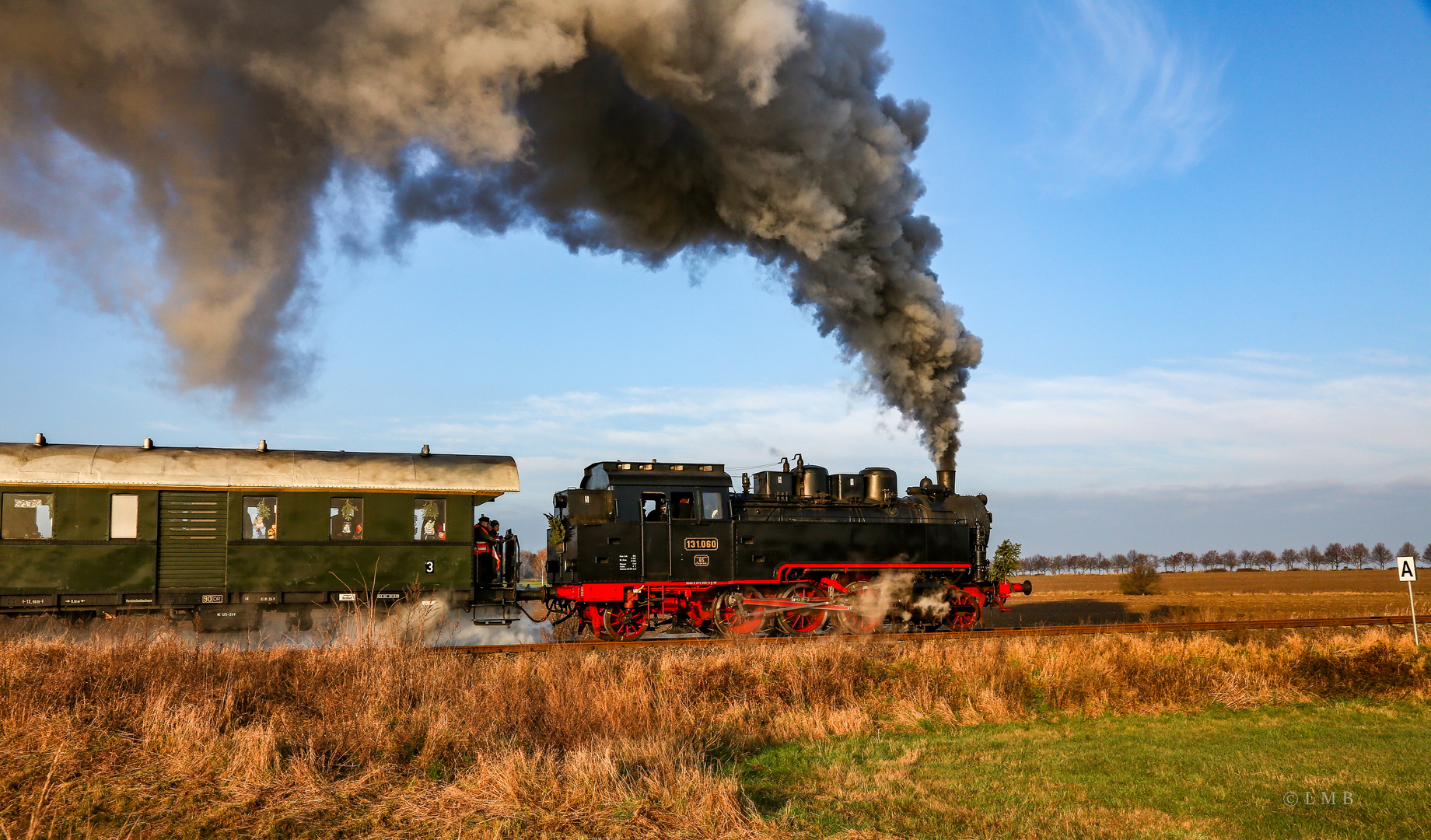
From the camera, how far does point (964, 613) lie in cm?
1852

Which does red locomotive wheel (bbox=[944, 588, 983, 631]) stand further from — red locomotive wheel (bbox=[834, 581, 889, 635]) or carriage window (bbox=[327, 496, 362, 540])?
carriage window (bbox=[327, 496, 362, 540])

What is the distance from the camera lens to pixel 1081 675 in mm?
12281

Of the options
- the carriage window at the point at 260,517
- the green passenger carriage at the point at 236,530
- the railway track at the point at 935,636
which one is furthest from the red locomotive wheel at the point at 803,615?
the carriage window at the point at 260,517

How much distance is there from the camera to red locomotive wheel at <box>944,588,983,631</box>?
1827 cm

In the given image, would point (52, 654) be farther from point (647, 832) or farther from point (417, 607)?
point (647, 832)

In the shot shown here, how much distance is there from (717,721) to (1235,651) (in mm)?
8395

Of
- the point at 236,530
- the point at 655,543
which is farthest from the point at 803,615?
the point at 236,530

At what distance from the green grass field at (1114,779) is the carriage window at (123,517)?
11.2 m

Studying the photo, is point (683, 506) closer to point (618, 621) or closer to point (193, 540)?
point (618, 621)

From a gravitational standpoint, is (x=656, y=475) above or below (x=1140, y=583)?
above

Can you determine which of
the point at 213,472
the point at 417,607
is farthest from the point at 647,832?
the point at 213,472

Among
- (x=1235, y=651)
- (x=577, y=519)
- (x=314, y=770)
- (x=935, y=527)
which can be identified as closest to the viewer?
(x=314, y=770)

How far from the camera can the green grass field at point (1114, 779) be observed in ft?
22.6

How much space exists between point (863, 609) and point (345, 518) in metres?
9.20
